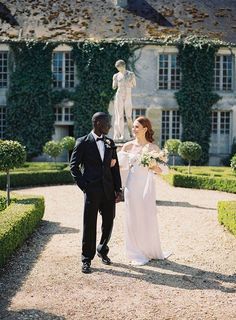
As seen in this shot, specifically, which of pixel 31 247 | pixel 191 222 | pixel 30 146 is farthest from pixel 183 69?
Result: pixel 31 247

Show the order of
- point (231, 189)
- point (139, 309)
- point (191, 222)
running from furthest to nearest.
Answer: point (231, 189), point (191, 222), point (139, 309)

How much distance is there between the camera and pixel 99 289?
17.2ft

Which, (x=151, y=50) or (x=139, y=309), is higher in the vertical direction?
(x=151, y=50)

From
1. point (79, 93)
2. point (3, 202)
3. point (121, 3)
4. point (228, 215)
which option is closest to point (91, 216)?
point (228, 215)

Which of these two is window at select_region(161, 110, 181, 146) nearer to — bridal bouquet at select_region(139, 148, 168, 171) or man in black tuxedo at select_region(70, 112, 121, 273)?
bridal bouquet at select_region(139, 148, 168, 171)

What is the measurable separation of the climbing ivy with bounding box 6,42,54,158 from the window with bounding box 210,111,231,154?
26.8 ft

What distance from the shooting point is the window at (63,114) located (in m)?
22.5

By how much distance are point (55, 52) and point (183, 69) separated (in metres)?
6.38

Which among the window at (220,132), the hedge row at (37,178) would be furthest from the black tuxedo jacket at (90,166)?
the window at (220,132)

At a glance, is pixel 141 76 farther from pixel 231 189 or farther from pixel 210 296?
pixel 210 296

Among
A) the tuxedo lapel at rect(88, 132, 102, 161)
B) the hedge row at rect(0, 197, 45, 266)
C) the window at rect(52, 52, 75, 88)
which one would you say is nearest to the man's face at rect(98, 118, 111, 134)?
the tuxedo lapel at rect(88, 132, 102, 161)

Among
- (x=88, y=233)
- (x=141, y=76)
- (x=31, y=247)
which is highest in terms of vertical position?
(x=141, y=76)

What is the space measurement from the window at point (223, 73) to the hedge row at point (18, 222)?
15.5 m

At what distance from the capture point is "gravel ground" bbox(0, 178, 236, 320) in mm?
4605
